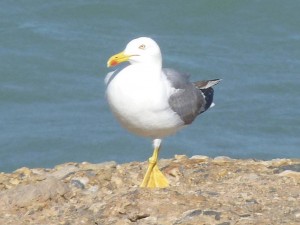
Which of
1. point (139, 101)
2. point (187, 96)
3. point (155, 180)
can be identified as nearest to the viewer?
point (139, 101)

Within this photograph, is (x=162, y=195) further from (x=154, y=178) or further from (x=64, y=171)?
(x=64, y=171)

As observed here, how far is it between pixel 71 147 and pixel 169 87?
619cm

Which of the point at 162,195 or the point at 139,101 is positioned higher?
the point at 139,101

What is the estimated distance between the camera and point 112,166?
27.3ft

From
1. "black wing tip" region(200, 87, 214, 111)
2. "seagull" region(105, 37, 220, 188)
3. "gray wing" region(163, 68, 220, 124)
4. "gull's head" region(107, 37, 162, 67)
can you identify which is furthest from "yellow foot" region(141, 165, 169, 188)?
"black wing tip" region(200, 87, 214, 111)

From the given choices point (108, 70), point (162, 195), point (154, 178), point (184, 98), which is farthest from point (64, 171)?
point (108, 70)

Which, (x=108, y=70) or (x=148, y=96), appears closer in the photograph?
(x=148, y=96)

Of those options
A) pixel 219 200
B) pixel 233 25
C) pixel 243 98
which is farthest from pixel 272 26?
pixel 219 200

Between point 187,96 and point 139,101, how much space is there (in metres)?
0.73

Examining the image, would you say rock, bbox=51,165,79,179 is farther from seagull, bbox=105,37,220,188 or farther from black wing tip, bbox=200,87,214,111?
black wing tip, bbox=200,87,214,111

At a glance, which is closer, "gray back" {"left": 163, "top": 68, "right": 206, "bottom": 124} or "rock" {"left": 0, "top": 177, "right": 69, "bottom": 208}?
"rock" {"left": 0, "top": 177, "right": 69, "bottom": 208}

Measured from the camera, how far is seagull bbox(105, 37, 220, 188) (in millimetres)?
7629

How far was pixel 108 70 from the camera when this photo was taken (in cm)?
1558

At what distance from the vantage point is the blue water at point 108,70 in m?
13.9
